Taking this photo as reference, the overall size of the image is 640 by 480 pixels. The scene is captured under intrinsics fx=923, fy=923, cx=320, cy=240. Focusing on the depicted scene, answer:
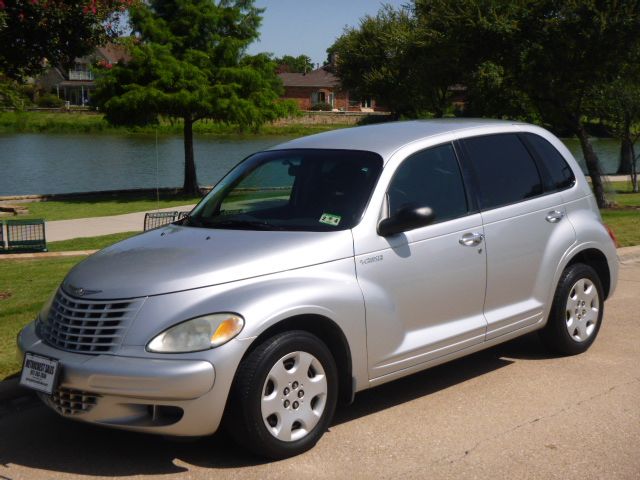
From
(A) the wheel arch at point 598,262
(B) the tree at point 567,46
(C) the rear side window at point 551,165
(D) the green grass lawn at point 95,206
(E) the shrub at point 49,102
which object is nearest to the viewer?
(C) the rear side window at point 551,165

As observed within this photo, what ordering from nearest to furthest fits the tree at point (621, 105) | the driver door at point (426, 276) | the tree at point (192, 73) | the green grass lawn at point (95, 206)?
the driver door at point (426, 276), the tree at point (621, 105), the green grass lawn at point (95, 206), the tree at point (192, 73)

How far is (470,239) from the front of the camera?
5992 mm

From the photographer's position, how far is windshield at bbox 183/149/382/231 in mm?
5590

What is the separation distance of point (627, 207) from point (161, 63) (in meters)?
16.7

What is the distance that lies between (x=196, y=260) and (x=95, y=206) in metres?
25.5

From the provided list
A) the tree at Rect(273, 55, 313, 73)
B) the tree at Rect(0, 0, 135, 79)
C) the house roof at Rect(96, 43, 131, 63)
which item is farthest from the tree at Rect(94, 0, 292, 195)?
the tree at Rect(273, 55, 313, 73)

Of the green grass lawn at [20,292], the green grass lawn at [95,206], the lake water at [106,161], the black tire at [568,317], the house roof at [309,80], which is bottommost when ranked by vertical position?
the green grass lawn at [95,206]

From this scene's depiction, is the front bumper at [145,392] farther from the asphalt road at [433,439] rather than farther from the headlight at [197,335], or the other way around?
the asphalt road at [433,439]

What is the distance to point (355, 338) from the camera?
5254 mm

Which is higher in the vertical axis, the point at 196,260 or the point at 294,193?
the point at 294,193

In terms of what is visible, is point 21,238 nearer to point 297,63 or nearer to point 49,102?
point 49,102

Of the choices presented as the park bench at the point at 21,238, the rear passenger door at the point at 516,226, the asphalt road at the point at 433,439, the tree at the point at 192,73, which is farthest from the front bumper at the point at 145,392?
the tree at the point at 192,73

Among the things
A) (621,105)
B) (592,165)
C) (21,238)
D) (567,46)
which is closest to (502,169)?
(21,238)

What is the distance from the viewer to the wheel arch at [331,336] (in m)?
4.95
